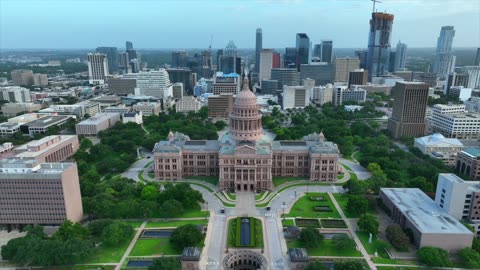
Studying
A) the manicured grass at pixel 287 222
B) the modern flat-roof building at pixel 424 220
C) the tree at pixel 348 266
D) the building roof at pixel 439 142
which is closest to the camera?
the tree at pixel 348 266

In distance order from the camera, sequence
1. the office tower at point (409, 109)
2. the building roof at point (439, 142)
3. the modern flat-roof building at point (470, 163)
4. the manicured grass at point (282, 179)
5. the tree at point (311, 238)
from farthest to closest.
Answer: the office tower at point (409, 109), the building roof at point (439, 142), the manicured grass at point (282, 179), the modern flat-roof building at point (470, 163), the tree at point (311, 238)

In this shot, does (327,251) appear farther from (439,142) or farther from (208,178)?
(439,142)

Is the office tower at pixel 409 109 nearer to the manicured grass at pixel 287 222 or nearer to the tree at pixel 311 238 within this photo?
the manicured grass at pixel 287 222

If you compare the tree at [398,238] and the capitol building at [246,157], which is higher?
Result: the capitol building at [246,157]

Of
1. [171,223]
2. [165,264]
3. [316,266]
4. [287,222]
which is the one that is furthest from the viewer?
[287,222]

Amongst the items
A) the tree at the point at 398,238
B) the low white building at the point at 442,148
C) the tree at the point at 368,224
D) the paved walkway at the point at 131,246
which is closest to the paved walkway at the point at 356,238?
the tree at the point at 368,224

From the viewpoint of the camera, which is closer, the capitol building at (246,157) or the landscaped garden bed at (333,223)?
the landscaped garden bed at (333,223)

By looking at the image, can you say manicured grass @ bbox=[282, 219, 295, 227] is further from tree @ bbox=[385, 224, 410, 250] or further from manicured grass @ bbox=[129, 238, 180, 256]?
manicured grass @ bbox=[129, 238, 180, 256]

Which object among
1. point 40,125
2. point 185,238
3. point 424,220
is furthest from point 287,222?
point 40,125
